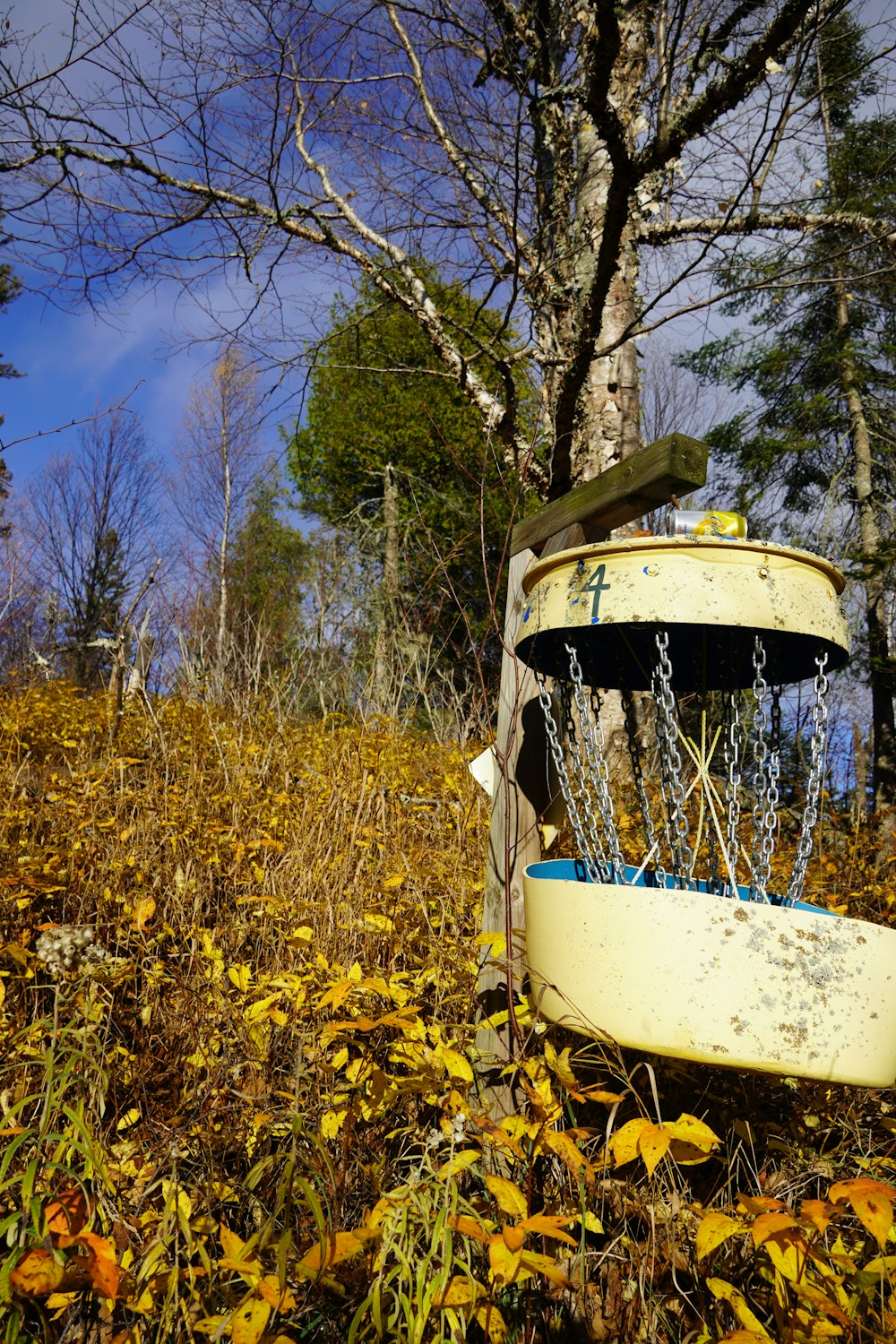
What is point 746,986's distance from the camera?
1256 mm

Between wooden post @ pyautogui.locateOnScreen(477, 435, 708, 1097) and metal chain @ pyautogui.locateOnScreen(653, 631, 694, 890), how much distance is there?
31 cm

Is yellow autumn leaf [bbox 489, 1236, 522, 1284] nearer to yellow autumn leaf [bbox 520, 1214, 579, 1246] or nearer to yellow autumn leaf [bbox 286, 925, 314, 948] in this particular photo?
yellow autumn leaf [bbox 520, 1214, 579, 1246]

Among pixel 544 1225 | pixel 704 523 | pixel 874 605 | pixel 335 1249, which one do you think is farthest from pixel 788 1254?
pixel 874 605

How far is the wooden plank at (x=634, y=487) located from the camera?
1.59 m

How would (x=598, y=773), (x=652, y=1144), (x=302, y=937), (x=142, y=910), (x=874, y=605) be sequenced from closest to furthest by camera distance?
(x=652, y=1144) < (x=598, y=773) < (x=302, y=937) < (x=142, y=910) < (x=874, y=605)

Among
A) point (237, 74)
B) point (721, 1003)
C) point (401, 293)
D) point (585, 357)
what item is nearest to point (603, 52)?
point (585, 357)

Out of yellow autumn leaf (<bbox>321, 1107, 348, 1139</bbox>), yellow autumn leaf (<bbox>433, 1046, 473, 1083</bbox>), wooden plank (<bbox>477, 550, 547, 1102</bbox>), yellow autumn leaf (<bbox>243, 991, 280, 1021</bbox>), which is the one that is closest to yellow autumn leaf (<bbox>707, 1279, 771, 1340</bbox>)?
yellow autumn leaf (<bbox>433, 1046, 473, 1083</bbox>)

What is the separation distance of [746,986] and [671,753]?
53cm

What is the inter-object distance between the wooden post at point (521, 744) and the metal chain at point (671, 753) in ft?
1.03

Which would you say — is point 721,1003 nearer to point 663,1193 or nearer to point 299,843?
point 663,1193

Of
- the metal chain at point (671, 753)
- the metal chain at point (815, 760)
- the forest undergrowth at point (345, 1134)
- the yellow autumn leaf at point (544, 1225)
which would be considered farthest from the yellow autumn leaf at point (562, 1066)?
the metal chain at point (815, 760)

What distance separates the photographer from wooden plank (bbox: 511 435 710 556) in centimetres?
159

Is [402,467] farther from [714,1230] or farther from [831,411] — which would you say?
[714,1230]

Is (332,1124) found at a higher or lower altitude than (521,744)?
lower
